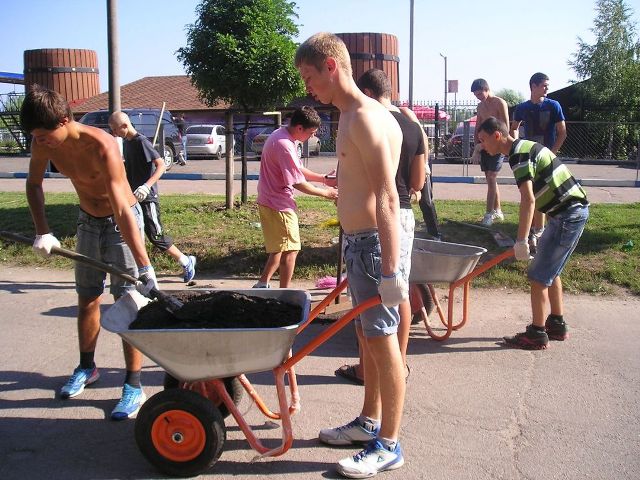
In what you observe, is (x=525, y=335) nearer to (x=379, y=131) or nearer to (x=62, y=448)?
(x=379, y=131)

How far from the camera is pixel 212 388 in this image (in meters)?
3.42

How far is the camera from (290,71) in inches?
354

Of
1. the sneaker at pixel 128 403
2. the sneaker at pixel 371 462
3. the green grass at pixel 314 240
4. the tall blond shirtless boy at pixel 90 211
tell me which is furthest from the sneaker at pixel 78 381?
the green grass at pixel 314 240

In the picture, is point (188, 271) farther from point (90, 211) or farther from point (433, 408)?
point (433, 408)

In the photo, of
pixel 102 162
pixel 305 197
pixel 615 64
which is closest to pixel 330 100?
pixel 102 162

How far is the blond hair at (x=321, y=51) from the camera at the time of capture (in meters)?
2.93

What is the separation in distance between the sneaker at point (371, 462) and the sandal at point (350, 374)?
1068 millimetres

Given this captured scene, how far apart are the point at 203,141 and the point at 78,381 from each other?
2189 centimetres

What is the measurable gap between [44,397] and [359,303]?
7.31ft

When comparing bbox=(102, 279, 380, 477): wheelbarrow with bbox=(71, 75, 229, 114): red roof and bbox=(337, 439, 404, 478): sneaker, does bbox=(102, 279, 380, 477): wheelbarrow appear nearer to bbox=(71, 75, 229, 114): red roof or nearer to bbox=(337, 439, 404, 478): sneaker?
bbox=(337, 439, 404, 478): sneaker

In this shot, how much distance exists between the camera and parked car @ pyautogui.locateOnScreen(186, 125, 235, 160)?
25.3 meters

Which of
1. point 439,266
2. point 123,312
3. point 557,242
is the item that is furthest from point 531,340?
point 123,312

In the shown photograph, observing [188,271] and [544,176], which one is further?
[188,271]

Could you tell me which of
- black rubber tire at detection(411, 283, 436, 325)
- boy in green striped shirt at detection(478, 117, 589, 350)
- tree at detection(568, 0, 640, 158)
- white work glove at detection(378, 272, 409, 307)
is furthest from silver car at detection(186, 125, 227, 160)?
white work glove at detection(378, 272, 409, 307)
